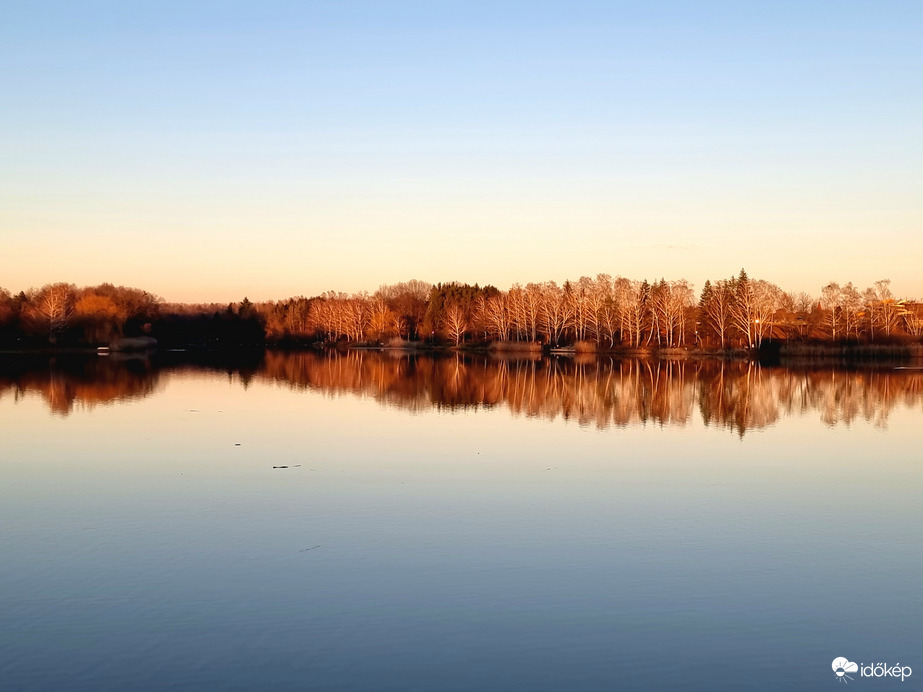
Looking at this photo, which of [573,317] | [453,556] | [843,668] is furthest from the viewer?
[573,317]

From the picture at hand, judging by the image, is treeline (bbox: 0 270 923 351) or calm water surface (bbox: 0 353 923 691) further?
treeline (bbox: 0 270 923 351)

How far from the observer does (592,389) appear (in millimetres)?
35438

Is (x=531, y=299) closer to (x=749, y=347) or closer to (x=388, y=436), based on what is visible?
(x=749, y=347)

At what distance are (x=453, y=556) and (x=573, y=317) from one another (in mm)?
79261

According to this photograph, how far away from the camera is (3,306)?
8138 cm

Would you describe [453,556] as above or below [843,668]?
above

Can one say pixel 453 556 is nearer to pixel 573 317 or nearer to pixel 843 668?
pixel 843 668

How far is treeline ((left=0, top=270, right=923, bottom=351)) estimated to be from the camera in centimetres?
7481

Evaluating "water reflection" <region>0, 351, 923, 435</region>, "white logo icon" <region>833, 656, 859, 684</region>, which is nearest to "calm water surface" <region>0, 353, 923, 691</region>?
"white logo icon" <region>833, 656, 859, 684</region>

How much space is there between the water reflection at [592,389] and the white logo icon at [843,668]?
52.1 ft

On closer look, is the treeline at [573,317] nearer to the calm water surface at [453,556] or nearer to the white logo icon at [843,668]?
the calm water surface at [453,556]

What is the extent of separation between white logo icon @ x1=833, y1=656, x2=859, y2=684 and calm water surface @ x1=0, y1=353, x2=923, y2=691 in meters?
0.11

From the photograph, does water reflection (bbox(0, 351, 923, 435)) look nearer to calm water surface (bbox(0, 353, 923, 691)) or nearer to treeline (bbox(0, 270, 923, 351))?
calm water surface (bbox(0, 353, 923, 691))

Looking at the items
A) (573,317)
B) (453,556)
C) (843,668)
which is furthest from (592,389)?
(573,317)
